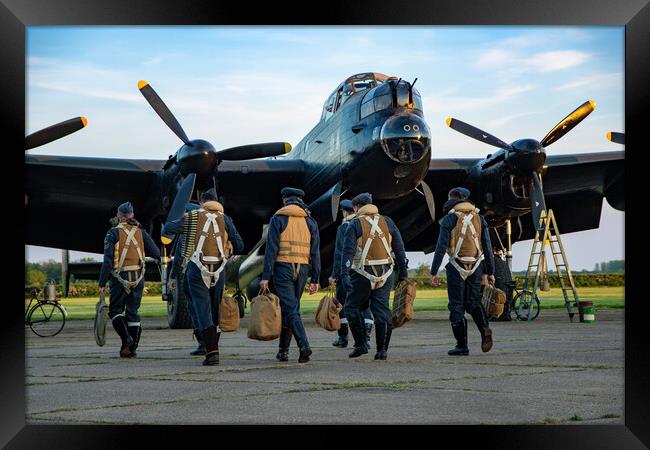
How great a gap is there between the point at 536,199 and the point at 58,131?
34.9 feet

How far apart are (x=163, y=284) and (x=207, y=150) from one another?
387 centimetres

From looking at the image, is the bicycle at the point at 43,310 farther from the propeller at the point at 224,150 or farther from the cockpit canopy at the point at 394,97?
the cockpit canopy at the point at 394,97

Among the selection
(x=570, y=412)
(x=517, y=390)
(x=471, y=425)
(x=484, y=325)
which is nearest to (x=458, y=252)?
(x=484, y=325)

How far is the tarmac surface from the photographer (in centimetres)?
656

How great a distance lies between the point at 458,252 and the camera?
11273 millimetres

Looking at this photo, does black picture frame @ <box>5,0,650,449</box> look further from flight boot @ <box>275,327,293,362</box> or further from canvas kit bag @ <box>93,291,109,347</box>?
canvas kit bag @ <box>93,291,109,347</box>

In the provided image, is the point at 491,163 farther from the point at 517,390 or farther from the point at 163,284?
the point at 517,390

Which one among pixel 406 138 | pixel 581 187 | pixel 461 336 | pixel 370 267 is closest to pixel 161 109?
pixel 406 138

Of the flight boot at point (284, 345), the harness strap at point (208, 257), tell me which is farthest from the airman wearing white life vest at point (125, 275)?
the flight boot at point (284, 345)

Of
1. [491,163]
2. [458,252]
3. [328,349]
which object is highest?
[491,163]

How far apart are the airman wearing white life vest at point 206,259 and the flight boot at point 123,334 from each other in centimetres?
151

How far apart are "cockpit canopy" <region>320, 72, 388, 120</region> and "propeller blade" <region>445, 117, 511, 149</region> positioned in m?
2.34

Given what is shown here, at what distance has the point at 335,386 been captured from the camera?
320 inches

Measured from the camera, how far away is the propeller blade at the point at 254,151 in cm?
1733
